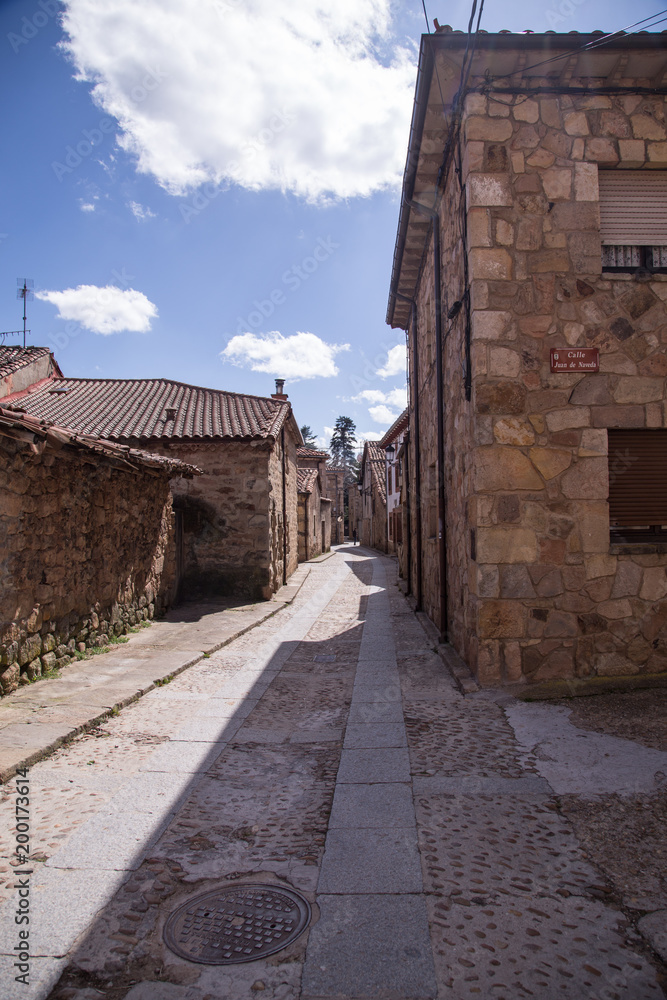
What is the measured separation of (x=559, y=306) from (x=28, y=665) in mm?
5517

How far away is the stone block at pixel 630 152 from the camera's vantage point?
543 centimetres

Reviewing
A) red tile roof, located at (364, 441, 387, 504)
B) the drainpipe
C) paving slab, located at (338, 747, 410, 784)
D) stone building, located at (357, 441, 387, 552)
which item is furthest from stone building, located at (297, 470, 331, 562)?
paving slab, located at (338, 747, 410, 784)

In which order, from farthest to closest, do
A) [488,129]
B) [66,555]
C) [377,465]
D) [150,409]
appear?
[377,465]
[150,409]
[66,555]
[488,129]

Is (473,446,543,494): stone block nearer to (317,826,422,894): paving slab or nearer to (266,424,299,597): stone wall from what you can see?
(317,826,422,894): paving slab

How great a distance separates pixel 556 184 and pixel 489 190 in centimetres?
59

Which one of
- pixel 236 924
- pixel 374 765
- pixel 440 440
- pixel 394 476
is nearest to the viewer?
pixel 236 924

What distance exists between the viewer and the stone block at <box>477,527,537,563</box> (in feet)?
17.1

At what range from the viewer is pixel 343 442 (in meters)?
73.8

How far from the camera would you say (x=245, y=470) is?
12.7m

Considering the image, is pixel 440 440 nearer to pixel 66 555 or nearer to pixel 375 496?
pixel 66 555

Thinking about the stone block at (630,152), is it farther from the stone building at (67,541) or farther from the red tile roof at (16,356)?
the red tile roof at (16,356)

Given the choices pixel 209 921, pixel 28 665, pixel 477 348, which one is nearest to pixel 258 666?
pixel 28 665

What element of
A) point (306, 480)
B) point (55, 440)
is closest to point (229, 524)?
point (55, 440)

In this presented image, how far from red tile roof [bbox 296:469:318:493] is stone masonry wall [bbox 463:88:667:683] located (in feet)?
56.8
